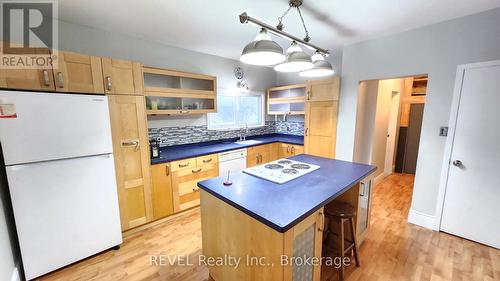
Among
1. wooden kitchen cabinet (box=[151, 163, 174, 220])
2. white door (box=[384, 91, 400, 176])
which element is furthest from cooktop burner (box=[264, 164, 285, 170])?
white door (box=[384, 91, 400, 176])

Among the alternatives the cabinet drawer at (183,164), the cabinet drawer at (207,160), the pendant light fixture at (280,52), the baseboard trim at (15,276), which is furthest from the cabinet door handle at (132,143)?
the pendant light fixture at (280,52)

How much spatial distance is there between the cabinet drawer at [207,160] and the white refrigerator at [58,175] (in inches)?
41.3

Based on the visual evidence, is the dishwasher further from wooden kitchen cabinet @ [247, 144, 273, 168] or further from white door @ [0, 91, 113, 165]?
white door @ [0, 91, 113, 165]

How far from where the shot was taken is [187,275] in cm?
180

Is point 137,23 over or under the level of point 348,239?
over

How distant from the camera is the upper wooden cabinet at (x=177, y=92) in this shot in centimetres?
266

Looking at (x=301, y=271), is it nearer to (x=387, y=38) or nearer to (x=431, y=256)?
(x=431, y=256)

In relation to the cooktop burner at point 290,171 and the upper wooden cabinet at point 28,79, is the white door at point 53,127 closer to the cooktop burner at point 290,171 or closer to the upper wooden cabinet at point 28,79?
the upper wooden cabinet at point 28,79

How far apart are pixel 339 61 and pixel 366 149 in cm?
165

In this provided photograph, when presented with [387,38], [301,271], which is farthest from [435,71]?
[301,271]

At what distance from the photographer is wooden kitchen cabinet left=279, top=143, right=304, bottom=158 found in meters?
3.67

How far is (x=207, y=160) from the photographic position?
2924 mm

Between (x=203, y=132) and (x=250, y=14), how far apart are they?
6.86 ft

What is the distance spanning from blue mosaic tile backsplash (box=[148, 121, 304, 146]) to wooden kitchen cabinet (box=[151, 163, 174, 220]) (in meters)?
0.68
